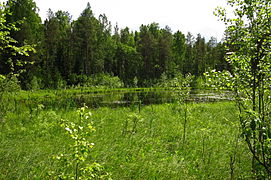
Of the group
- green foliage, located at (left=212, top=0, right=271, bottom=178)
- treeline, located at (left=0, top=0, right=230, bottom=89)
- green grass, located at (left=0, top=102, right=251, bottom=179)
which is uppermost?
treeline, located at (left=0, top=0, right=230, bottom=89)

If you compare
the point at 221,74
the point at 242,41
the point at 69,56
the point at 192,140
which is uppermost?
the point at 69,56

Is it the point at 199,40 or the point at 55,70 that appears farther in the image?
the point at 199,40

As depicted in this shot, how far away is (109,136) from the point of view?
7.24 m

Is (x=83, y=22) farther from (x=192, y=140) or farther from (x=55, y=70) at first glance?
(x=192, y=140)

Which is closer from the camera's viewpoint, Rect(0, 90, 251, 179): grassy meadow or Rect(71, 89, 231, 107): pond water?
Rect(0, 90, 251, 179): grassy meadow

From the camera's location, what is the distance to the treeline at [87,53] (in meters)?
31.9

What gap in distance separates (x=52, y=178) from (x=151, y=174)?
1.92m

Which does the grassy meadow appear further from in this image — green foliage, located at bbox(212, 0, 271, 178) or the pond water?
the pond water

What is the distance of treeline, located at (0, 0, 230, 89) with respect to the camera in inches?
1255

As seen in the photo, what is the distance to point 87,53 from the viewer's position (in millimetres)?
43406

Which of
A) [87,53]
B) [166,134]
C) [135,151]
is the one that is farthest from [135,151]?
[87,53]

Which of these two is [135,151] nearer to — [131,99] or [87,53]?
[131,99]

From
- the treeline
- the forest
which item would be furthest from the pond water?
the treeline

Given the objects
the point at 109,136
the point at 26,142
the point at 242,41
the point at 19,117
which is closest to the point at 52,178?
the point at 26,142
